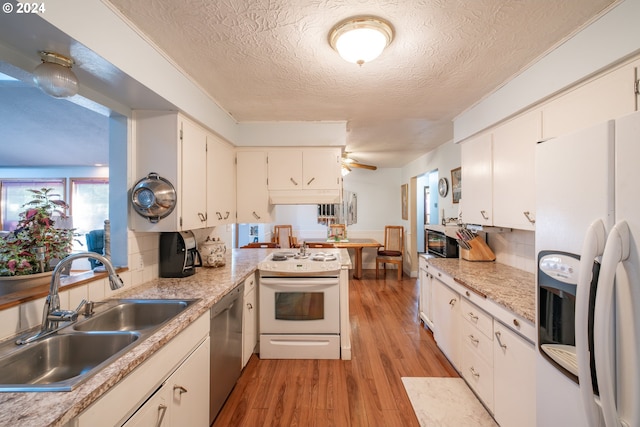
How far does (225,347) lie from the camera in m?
1.76

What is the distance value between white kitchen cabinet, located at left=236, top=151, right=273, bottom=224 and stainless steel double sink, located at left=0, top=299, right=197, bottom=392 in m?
1.51

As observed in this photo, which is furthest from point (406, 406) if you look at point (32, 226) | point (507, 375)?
point (32, 226)

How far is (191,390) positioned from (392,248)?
192 inches

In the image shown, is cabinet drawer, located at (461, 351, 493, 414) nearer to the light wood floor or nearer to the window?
the light wood floor

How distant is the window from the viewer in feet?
14.0

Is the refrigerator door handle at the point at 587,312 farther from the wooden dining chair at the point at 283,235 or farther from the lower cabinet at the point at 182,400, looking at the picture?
the wooden dining chair at the point at 283,235

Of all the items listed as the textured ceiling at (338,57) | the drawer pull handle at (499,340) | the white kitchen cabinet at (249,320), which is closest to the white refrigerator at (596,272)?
the drawer pull handle at (499,340)

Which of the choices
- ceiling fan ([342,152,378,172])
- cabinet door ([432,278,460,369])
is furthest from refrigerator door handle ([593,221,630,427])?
ceiling fan ([342,152,378,172])

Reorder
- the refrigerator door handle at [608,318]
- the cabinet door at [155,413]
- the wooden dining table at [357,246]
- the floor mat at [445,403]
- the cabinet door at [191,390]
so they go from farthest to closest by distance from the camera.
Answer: the wooden dining table at [357,246] → the floor mat at [445,403] → the cabinet door at [191,390] → the cabinet door at [155,413] → the refrigerator door handle at [608,318]

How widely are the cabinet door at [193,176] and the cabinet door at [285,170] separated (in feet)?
2.63

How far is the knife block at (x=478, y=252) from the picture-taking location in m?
2.50

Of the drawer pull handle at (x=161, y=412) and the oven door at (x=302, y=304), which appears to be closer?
the drawer pull handle at (x=161, y=412)

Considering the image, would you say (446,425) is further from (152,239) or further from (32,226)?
(32,226)

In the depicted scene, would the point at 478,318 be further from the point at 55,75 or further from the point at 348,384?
the point at 55,75
